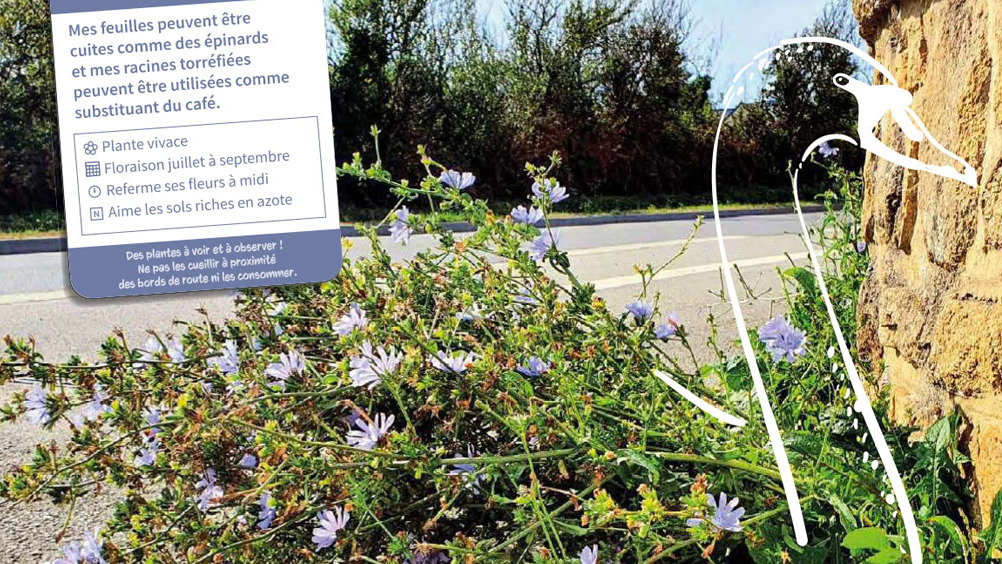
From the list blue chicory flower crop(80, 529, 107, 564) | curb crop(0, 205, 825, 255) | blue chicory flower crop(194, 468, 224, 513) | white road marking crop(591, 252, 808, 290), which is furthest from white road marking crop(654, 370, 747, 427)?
curb crop(0, 205, 825, 255)

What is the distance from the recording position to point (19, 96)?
13227mm

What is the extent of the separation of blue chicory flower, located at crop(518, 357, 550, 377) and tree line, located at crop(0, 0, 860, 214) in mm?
13813

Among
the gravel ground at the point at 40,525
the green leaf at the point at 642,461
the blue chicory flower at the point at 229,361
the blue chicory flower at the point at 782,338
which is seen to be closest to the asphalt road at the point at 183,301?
the gravel ground at the point at 40,525

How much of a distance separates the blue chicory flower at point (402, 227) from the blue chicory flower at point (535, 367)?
43 cm

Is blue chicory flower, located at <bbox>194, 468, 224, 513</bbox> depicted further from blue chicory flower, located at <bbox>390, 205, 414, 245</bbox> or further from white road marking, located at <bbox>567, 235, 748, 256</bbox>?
white road marking, located at <bbox>567, 235, 748, 256</bbox>

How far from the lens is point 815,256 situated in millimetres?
1720

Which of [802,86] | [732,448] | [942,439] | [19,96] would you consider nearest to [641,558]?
[732,448]

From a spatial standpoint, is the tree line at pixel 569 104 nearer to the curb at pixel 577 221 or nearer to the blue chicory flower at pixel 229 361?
the curb at pixel 577 221

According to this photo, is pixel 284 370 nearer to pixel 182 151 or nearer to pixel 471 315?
pixel 471 315

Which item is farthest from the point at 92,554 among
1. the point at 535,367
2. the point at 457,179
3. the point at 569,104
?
the point at 569,104

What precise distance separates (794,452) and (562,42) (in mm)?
16358

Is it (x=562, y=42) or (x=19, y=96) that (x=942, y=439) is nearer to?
(x=19, y=96)

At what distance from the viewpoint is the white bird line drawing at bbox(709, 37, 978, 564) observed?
1.27 metres

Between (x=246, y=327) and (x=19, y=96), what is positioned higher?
(x=19, y=96)
